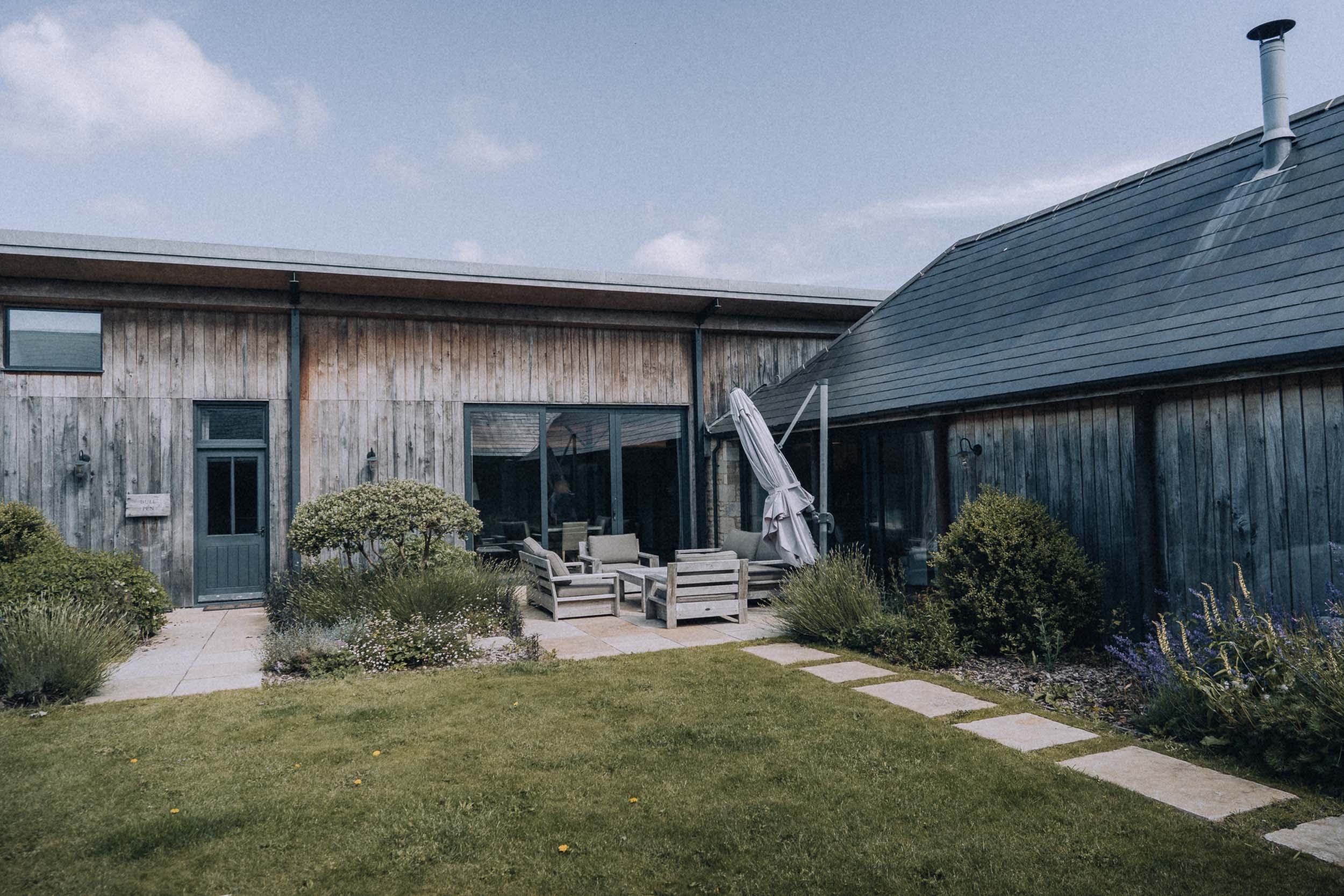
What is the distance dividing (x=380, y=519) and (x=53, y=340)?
4.77 meters

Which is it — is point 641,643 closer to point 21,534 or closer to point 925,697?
point 925,697

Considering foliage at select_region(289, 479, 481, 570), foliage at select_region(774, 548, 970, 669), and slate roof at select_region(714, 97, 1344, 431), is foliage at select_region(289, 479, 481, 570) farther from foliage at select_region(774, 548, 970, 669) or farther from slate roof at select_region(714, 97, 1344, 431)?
slate roof at select_region(714, 97, 1344, 431)

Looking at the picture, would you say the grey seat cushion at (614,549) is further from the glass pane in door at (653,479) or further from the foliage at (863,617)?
the foliage at (863,617)

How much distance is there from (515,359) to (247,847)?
8.16 metres

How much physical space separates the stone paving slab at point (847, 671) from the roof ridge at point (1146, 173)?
19.0ft

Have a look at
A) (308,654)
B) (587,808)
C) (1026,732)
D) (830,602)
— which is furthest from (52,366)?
(1026,732)

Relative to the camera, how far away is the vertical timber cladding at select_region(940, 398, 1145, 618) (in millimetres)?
6293

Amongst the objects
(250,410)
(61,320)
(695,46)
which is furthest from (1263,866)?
(695,46)

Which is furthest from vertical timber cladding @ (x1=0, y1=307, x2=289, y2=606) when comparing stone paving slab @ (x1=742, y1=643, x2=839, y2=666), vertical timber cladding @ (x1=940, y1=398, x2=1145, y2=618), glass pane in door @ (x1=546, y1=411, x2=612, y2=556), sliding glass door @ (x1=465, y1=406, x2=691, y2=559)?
vertical timber cladding @ (x1=940, y1=398, x2=1145, y2=618)

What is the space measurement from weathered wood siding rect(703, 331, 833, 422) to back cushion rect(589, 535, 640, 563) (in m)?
2.38

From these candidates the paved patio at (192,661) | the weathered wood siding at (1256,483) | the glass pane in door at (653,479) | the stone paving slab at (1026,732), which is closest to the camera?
the stone paving slab at (1026,732)

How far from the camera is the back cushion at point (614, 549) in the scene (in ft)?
33.3

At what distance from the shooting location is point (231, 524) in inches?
381

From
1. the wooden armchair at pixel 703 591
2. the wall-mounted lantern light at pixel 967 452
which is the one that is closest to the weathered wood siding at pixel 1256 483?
the wall-mounted lantern light at pixel 967 452
